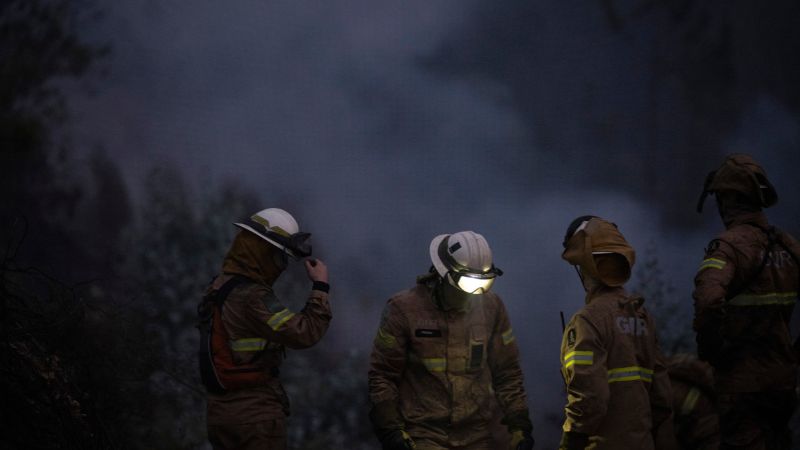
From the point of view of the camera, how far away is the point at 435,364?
178 inches

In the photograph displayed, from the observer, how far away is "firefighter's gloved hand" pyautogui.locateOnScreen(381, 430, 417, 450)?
4332mm

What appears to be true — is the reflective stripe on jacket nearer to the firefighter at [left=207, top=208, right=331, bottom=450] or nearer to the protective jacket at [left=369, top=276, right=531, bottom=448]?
the firefighter at [left=207, top=208, right=331, bottom=450]

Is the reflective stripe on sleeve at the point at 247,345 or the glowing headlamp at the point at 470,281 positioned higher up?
the glowing headlamp at the point at 470,281

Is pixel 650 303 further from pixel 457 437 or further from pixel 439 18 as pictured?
pixel 457 437

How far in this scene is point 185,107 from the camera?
24.7 ft

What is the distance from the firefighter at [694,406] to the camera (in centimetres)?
565

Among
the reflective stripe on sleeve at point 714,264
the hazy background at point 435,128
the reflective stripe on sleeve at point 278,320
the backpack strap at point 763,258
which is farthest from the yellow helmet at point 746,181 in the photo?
the hazy background at point 435,128

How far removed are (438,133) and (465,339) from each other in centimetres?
377

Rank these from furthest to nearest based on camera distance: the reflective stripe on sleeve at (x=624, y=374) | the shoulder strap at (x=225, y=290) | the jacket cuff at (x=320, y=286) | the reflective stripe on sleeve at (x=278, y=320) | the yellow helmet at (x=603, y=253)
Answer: the jacket cuff at (x=320, y=286) → the shoulder strap at (x=225, y=290) → the reflective stripe on sleeve at (x=278, y=320) → the yellow helmet at (x=603, y=253) → the reflective stripe on sleeve at (x=624, y=374)

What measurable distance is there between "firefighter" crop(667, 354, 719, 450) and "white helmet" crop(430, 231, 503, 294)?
2.07 m

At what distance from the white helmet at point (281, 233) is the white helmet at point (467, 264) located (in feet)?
2.63

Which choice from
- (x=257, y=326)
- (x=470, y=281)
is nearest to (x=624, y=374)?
(x=470, y=281)

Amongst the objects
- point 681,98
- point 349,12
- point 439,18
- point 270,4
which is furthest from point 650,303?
point 270,4

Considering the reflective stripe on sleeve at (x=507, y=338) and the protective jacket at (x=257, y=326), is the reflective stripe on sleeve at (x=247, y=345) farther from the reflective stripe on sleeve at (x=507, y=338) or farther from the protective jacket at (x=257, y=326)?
the reflective stripe on sleeve at (x=507, y=338)
